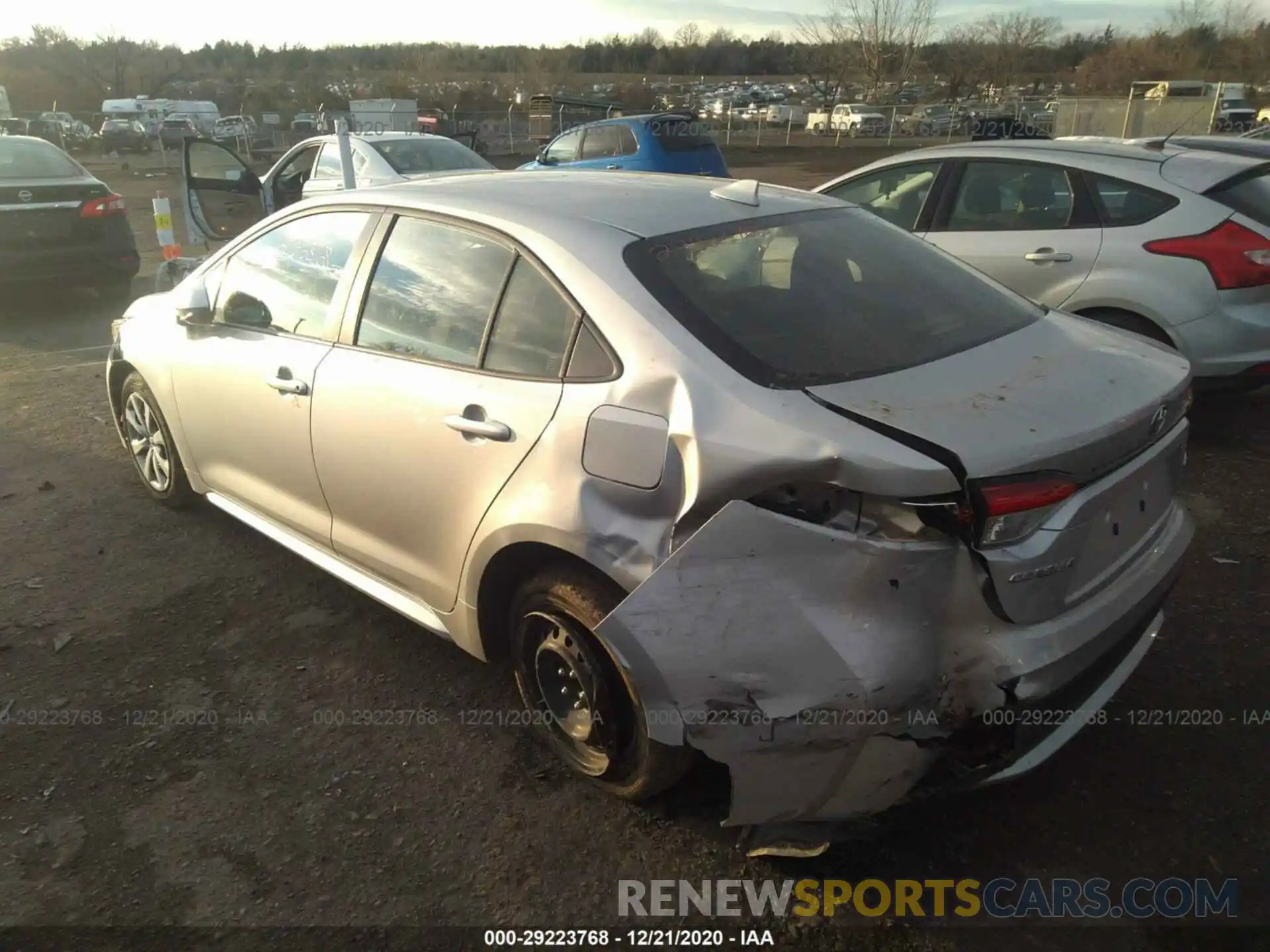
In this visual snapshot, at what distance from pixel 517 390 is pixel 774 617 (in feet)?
3.41

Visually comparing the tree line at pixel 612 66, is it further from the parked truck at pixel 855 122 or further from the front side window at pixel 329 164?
the front side window at pixel 329 164

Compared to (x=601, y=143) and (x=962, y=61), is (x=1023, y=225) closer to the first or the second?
(x=601, y=143)

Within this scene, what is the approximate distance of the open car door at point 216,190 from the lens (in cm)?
930

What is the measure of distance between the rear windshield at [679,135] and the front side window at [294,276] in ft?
36.4

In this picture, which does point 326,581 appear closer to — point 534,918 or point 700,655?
point 534,918

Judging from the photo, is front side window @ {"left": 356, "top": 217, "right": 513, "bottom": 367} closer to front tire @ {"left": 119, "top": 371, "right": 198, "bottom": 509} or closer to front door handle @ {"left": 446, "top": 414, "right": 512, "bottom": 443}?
front door handle @ {"left": 446, "top": 414, "right": 512, "bottom": 443}

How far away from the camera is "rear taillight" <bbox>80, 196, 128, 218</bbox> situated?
9.02m

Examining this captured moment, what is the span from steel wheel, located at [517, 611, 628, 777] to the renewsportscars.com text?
0.39 meters

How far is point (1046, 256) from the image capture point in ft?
17.5

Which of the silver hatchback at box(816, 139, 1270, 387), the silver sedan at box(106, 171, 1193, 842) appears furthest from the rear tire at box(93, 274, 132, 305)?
the silver hatchback at box(816, 139, 1270, 387)

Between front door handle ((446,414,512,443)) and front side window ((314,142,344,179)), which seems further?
front side window ((314,142,344,179))

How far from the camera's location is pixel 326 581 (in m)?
4.05

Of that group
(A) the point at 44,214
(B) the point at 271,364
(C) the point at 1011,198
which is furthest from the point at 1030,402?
(A) the point at 44,214

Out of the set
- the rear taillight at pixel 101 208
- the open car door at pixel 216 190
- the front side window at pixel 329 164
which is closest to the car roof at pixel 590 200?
the open car door at pixel 216 190
